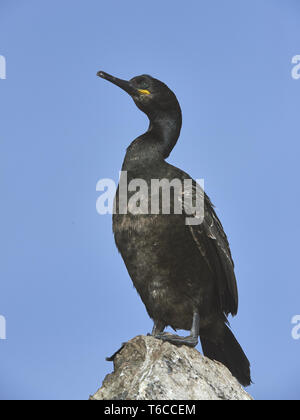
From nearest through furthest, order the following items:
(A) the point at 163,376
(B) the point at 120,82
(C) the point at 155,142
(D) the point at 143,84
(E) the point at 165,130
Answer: (A) the point at 163,376
(C) the point at 155,142
(E) the point at 165,130
(D) the point at 143,84
(B) the point at 120,82

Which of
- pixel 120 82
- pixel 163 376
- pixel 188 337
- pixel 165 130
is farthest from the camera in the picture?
pixel 120 82

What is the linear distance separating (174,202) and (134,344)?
4.17 feet

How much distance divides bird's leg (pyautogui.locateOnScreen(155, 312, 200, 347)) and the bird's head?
2.08 metres

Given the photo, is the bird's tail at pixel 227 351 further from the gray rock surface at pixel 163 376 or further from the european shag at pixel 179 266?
the gray rock surface at pixel 163 376

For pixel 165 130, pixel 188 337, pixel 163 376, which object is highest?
pixel 165 130

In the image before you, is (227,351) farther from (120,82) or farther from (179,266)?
(120,82)

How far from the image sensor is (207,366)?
15.5ft

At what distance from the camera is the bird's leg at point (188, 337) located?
4.89 m

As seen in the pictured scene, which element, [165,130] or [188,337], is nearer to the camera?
[188,337]

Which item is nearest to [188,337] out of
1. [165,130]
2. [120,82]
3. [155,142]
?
[155,142]

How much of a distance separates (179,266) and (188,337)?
0.60 meters

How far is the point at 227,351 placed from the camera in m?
5.68

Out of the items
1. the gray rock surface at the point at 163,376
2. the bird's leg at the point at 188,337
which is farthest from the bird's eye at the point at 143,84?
the gray rock surface at the point at 163,376

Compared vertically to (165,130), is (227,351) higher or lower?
lower
